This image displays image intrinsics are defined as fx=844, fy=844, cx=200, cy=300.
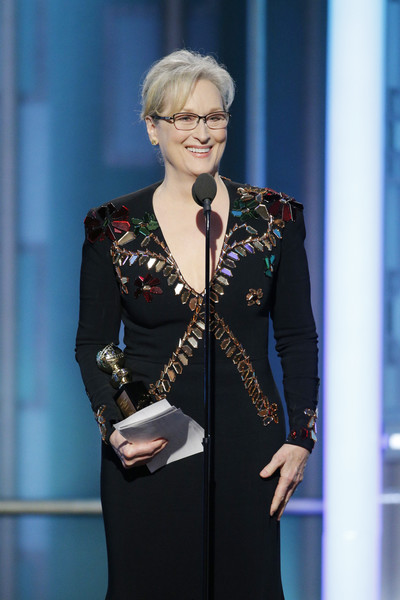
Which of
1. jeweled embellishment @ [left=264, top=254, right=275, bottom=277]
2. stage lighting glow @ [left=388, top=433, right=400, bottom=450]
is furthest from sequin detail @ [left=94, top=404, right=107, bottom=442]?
stage lighting glow @ [left=388, top=433, right=400, bottom=450]

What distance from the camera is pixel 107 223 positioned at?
1757 mm

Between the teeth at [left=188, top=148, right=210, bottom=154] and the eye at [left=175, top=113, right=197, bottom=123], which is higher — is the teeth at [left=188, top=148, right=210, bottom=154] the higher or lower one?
the lower one

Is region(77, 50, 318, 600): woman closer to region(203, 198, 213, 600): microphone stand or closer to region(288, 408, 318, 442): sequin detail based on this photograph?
region(288, 408, 318, 442): sequin detail

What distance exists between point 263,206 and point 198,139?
0.20m

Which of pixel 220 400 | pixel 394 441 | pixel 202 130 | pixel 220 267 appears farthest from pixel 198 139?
pixel 394 441

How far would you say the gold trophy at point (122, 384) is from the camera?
1.61m

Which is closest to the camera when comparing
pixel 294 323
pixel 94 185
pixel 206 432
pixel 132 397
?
pixel 206 432

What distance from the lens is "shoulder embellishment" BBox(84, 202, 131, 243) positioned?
174cm

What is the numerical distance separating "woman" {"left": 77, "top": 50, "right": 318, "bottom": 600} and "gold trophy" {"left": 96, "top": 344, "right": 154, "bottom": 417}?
27 millimetres

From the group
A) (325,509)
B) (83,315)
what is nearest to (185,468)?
(83,315)

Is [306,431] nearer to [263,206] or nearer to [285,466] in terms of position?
[285,466]

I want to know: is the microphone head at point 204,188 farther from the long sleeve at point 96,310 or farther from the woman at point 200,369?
the long sleeve at point 96,310

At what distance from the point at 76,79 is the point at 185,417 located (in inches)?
68.7

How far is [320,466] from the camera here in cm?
292
